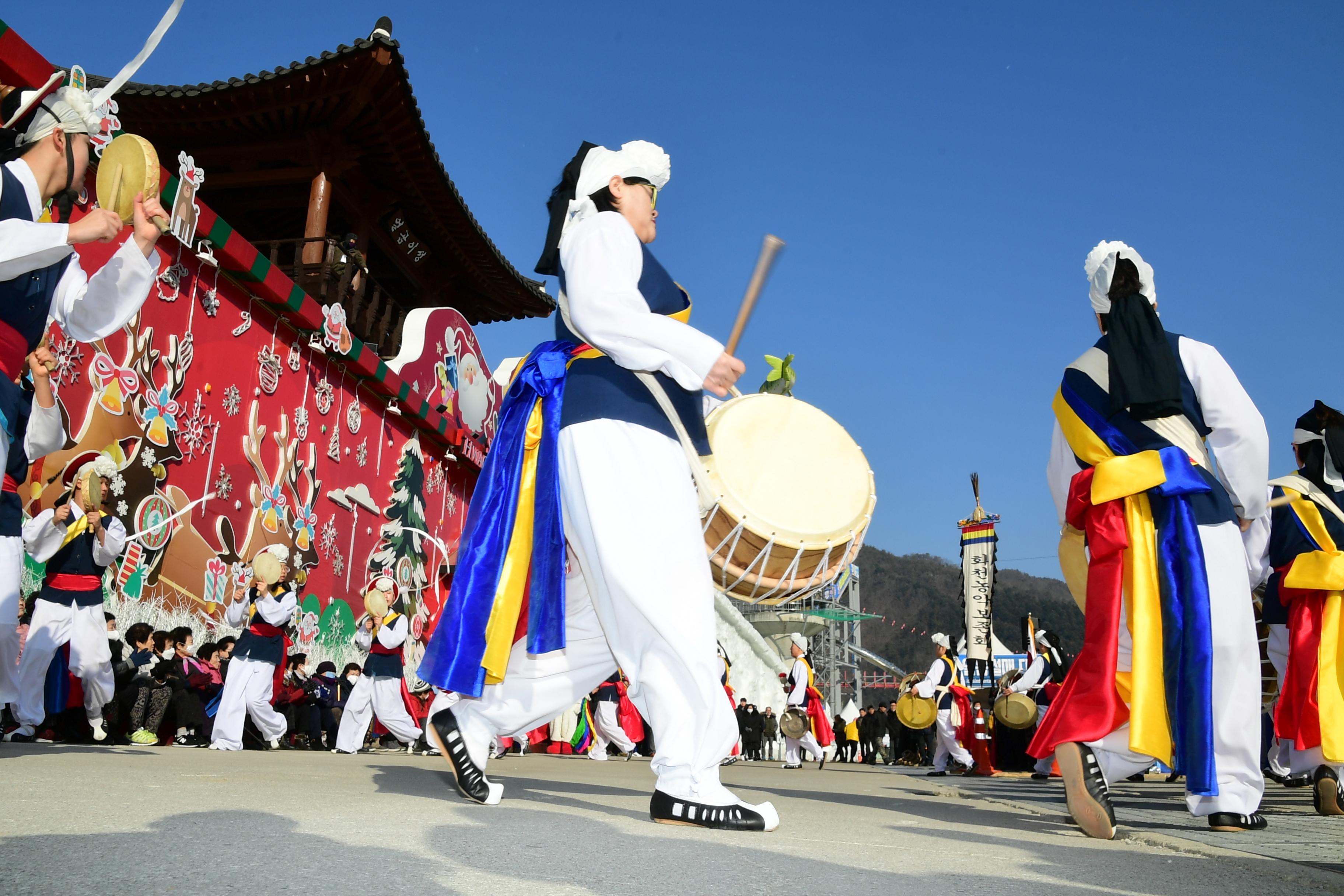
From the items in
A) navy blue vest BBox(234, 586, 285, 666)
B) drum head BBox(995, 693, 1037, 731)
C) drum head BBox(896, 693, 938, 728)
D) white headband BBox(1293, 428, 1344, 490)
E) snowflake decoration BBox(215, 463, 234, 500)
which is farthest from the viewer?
drum head BBox(896, 693, 938, 728)

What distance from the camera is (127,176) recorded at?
2.79m

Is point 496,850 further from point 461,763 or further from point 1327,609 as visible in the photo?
point 1327,609

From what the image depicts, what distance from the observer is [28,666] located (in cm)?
516

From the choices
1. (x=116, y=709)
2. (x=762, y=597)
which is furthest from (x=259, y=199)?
(x=762, y=597)

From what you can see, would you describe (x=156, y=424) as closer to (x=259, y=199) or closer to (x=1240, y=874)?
(x=259, y=199)

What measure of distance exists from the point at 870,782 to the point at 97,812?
5.70 meters

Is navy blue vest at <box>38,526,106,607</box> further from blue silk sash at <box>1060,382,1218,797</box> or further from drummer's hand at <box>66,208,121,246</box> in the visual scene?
blue silk sash at <box>1060,382,1218,797</box>

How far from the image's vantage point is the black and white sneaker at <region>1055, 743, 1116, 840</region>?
2361 mm

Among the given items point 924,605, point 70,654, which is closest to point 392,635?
point 70,654

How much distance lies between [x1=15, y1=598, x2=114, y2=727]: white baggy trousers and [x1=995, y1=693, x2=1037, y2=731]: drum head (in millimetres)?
6365

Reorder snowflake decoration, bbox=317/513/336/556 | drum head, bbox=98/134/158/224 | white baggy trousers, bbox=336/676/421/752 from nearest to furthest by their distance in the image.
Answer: drum head, bbox=98/134/158/224, white baggy trousers, bbox=336/676/421/752, snowflake decoration, bbox=317/513/336/556

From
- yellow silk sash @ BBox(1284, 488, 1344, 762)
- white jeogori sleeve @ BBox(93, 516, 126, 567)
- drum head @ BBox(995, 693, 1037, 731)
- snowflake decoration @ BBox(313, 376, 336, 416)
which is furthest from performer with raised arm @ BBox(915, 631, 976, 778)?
white jeogori sleeve @ BBox(93, 516, 126, 567)

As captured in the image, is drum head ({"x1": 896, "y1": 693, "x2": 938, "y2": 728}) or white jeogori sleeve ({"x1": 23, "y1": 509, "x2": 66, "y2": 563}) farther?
drum head ({"x1": 896, "y1": 693, "x2": 938, "y2": 728})

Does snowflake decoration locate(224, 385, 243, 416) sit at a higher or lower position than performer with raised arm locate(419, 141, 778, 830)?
higher
